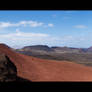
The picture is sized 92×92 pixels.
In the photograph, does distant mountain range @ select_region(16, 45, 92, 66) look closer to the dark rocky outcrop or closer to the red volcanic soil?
the red volcanic soil

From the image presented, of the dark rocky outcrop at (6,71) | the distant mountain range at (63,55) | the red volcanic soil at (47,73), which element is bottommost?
the distant mountain range at (63,55)

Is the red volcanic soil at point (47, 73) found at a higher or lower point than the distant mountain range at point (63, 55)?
higher

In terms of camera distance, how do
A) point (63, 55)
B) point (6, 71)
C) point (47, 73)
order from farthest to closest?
1. point (63, 55)
2. point (47, 73)
3. point (6, 71)

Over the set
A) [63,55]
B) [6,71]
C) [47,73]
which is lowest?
[63,55]

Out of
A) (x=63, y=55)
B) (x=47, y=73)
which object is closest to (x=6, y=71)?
(x=47, y=73)

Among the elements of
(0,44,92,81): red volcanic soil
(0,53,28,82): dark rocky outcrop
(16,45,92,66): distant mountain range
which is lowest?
(16,45,92,66): distant mountain range

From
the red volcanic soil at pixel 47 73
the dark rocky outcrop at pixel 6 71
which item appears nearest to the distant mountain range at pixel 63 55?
the red volcanic soil at pixel 47 73

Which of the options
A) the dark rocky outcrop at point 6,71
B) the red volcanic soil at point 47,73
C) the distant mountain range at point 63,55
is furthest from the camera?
the distant mountain range at point 63,55

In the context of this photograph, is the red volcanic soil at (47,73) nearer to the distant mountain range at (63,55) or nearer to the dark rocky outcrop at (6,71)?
the dark rocky outcrop at (6,71)

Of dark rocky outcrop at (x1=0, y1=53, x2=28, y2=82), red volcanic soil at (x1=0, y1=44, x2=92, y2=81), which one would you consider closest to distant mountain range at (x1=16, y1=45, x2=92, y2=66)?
red volcanic soil at (x1=0, y1=44, x2=92, y2=81)

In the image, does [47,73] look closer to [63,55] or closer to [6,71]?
[6,71]
